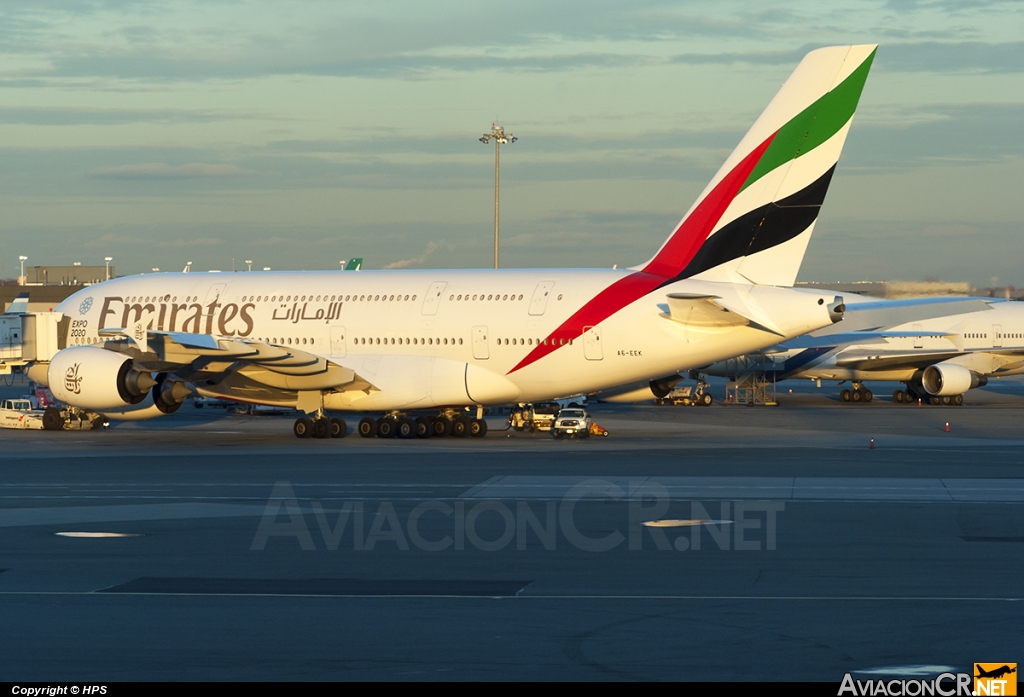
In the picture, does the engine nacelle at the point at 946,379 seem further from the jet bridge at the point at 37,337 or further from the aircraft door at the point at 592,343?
the jet bridge at the point at 37,337

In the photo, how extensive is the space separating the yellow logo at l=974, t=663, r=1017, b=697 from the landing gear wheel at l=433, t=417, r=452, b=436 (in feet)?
96.0

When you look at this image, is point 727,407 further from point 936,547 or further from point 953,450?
point 936,547

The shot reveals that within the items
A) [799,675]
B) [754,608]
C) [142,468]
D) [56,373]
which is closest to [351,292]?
[56,373]

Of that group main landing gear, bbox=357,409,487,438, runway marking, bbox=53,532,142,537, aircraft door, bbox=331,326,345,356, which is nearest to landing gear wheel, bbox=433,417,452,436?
main landing gear, bbox=357,409,487,438

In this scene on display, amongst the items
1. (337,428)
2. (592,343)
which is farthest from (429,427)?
(592,343)

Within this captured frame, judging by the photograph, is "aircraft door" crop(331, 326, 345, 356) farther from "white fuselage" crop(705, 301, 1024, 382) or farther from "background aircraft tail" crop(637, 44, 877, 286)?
"white fuselage" crop(705, 301, 1024, 382)

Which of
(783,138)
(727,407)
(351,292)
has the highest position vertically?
(783,138)

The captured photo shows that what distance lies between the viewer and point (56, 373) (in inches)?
1496

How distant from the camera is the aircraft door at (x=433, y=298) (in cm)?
3897

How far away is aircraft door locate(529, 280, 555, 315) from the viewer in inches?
1474

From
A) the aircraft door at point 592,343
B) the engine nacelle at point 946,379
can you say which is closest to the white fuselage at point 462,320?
the aircraft door at point 592,343

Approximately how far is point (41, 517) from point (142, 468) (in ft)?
28.9

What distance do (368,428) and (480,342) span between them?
492 centimetres

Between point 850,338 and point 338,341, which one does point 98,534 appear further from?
point 850,338
